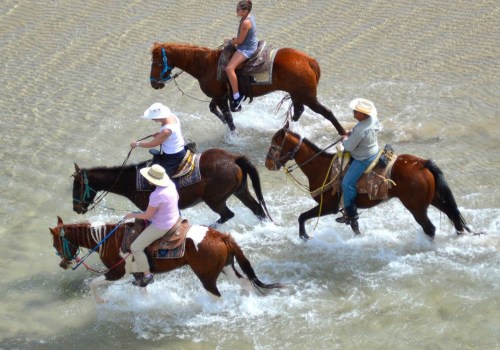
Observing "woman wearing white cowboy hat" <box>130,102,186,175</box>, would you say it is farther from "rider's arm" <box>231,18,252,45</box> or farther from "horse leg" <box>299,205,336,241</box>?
"rider's arm" <box>231,18,252,45</box>

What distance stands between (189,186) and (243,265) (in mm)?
1610

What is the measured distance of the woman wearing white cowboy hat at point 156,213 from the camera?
7863mm

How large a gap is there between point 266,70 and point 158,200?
4.55m

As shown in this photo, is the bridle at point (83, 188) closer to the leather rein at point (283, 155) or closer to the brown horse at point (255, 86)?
the leather rein at point (283, 155)

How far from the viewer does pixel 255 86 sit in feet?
39.3

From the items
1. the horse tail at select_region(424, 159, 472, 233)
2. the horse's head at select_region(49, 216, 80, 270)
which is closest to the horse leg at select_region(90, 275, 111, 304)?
the horse's head at select_region(49, 216, 80, 270)

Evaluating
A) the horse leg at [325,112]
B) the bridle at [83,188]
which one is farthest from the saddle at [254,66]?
the bridle at [83,188]

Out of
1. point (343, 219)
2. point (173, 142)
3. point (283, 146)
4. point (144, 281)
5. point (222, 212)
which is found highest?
point (173, 142)

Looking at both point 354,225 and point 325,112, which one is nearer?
point 354,225

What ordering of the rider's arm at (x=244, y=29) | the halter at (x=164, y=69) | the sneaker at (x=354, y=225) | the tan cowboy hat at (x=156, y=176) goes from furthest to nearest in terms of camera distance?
the halter at (x=164, y=69)
the rider's arm at (x=244, y=29)
the sneaker at (x=354, y=225)
the tan cowboy hat at (x=156, y=176)

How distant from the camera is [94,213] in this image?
11148 mm

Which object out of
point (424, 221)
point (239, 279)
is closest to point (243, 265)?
point (239, 279)

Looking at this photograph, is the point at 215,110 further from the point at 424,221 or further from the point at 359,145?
the point at 424,221

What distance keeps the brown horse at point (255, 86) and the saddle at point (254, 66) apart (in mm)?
103
